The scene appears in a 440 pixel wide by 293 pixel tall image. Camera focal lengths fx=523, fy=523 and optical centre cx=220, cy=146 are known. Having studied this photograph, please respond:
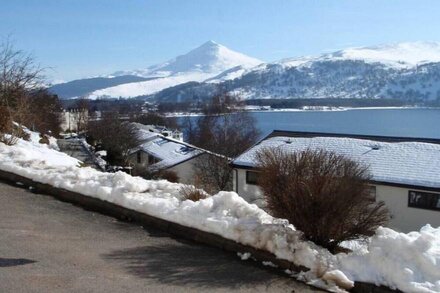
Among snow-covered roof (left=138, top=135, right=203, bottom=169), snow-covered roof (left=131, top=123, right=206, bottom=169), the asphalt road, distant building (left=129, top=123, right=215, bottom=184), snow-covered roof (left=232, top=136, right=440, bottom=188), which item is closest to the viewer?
the asphalt road

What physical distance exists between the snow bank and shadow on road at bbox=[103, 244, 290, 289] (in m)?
0.31

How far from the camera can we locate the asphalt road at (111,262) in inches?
206

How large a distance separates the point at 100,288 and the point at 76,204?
4.08 m

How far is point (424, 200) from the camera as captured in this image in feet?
77.1

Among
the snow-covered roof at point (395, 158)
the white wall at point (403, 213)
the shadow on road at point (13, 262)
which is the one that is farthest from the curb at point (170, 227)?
the white wall at point (403, 213)

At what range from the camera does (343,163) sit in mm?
6574

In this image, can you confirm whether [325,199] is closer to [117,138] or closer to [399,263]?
[399,263]

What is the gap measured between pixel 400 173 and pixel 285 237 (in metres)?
20.7

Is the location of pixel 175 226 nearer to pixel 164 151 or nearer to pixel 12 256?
pixel 12 256

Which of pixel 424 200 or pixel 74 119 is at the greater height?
pixel 74 119

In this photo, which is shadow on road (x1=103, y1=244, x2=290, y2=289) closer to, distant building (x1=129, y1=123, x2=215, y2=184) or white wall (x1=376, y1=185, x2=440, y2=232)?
white wall (x1=376, y1=185, x2=440, y2=232)

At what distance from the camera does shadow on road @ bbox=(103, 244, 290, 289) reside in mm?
5480

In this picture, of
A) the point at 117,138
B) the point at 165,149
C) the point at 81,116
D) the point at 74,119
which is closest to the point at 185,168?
the point at 165,149

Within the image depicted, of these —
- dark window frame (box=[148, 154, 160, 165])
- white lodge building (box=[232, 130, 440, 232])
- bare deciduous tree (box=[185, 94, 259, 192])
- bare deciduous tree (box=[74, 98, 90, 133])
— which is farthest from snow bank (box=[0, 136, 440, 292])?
bare deciduous tree (box=[74, 98, 90, 133])
